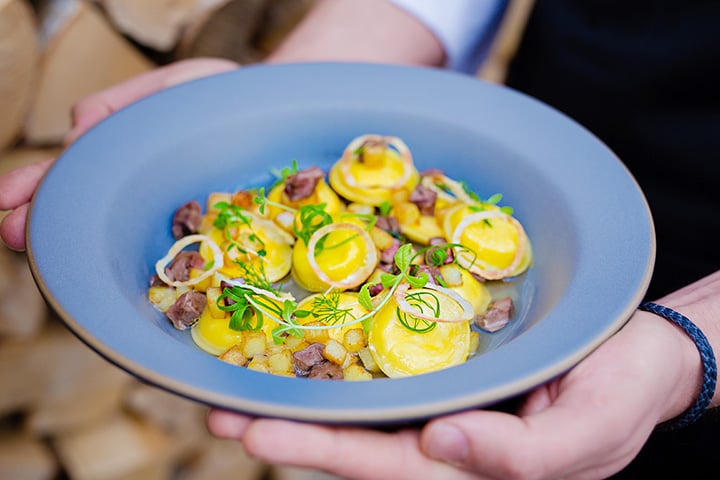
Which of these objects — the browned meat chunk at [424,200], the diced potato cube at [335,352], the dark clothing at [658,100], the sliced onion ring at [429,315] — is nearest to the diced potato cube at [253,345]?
the diced potato cube at [335,352]

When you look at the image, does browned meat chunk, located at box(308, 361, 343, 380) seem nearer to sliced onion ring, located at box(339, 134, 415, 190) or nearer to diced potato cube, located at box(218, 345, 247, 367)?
diced potato cube, located at box(218, 345, 247, 367)

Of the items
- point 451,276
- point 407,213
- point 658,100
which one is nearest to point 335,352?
point 451,276

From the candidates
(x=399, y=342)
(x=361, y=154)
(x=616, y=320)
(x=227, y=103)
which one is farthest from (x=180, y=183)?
(x=616, y=320)

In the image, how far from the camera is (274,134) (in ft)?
→ 4.95

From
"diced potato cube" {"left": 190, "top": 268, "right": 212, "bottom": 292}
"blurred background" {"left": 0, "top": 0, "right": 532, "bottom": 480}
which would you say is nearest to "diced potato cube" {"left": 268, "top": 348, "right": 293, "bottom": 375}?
"diced potato cube" {"left": 190, "top": 268, "right": 212, "bottom": 292}

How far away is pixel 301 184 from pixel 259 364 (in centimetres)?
41

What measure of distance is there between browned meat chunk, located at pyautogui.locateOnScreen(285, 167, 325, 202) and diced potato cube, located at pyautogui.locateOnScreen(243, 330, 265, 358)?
326mm

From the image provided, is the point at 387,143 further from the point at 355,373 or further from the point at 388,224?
the point at 355,373

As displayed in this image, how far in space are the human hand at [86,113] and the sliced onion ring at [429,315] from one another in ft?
2.12

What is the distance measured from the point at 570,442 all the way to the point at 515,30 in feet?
9.57

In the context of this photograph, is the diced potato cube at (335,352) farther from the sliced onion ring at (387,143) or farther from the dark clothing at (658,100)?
the dark clothing at (658,100)

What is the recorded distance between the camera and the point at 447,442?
2.81 feet

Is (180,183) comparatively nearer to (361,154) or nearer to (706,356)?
(361,154)

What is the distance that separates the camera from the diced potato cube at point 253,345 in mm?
1109
